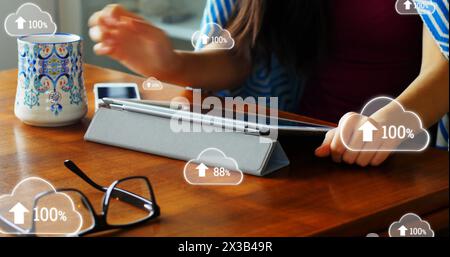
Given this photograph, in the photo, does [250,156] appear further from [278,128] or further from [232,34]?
[232,34]

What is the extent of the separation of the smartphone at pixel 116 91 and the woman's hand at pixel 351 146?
0.73ft

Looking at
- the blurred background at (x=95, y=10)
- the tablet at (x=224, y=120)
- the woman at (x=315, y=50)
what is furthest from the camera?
the blurred background at (x=95, y=10)

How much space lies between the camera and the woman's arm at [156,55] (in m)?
0.68

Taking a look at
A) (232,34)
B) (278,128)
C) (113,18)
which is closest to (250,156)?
(278,128)

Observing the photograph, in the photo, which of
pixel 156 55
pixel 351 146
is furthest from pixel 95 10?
pixel 351 146

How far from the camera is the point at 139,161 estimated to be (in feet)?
2.02

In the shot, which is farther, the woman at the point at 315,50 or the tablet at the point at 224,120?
the woman at the point at 315,50

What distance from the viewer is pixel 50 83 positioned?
0.69m
